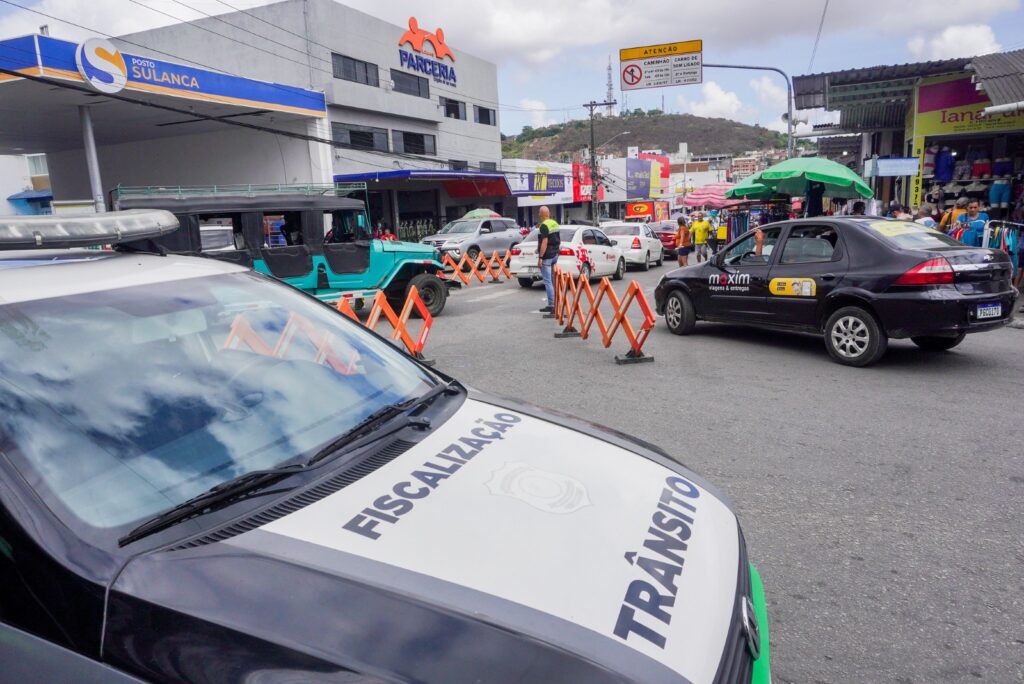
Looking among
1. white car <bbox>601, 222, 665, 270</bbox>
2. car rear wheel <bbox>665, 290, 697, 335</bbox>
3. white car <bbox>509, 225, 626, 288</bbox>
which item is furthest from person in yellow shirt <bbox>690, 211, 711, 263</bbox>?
car rear wheel <bbox>665, 290, 697, 335</bbox>

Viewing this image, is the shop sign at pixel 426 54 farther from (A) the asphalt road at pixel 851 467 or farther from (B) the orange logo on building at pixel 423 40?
(A) the asphalt road at pixel 851 467

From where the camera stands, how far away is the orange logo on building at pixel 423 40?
1453 inches

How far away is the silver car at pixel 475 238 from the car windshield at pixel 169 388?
18.5 m

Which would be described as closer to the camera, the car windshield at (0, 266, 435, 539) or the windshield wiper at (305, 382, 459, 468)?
the car windshield at (0, 266, 435, 539)

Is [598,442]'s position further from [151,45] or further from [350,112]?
[151,45]

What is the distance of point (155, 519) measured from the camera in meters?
1.67

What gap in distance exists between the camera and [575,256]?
54.5 ft

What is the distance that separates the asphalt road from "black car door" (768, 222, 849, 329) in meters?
0.58

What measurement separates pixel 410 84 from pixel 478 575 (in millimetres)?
39526

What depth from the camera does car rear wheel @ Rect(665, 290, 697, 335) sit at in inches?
389

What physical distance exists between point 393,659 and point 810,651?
2185 millimetres

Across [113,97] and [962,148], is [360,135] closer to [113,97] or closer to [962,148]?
[113,97]

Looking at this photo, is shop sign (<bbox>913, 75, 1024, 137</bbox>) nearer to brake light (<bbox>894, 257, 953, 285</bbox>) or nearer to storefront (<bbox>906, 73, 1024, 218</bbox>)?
storefront (<bbox>906, 73, 1024, 218</bbox>)

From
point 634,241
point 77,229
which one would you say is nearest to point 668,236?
point 634,241
